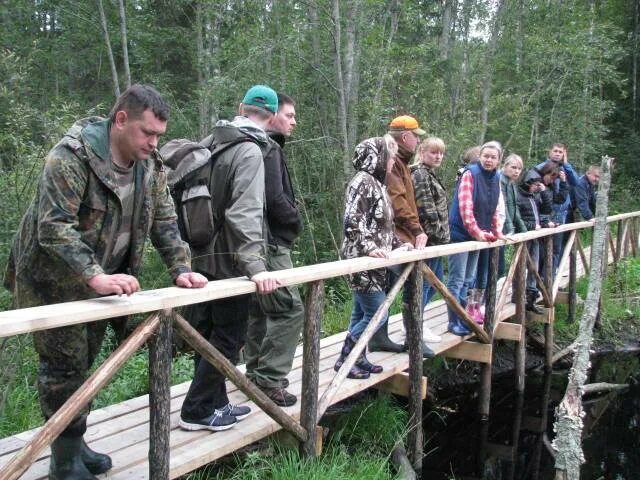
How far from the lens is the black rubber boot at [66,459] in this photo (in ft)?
7.68

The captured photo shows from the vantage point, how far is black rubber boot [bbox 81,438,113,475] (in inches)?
100

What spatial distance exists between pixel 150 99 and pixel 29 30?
20.3 m

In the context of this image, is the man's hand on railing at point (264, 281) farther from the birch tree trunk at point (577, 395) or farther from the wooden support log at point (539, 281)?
the wooden support log at point (539, 281)

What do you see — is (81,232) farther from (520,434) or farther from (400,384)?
(520,434)

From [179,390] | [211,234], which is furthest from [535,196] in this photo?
[211,234]

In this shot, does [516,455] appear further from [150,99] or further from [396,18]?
[396,18]

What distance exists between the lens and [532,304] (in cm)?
724

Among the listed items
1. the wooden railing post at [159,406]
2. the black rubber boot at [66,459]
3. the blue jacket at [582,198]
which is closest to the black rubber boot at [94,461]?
the black rubber boot at [66,459]

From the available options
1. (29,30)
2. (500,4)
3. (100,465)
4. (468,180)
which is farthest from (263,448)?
(29,30)

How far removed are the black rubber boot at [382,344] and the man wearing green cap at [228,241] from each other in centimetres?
185

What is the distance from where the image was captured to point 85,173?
7.16 ft

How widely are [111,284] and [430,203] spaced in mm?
3314

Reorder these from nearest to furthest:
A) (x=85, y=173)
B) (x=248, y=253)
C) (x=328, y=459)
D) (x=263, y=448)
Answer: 1. (x=85, y=173)
2. (x=248, y=253)
3. (x=263, y=448)
4. (x=328, y=459)

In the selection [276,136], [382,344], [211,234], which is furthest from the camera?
[382,344]
